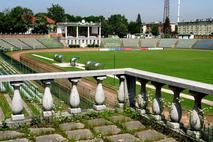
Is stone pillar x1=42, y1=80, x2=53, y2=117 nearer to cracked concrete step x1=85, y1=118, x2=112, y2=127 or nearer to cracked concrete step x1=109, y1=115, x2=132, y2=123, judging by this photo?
cracked concrete step x1=85, y1=118, x2=112, y2=127

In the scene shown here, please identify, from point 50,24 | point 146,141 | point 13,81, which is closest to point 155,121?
point 146,141

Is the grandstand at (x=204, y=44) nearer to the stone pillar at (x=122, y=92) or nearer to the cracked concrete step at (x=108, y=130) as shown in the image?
the stone pillar at (x=122, y=92)

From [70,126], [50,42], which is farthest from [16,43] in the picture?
[70,126]

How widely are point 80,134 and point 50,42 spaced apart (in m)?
81.5

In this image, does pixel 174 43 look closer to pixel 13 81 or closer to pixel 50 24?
pixel 50 24

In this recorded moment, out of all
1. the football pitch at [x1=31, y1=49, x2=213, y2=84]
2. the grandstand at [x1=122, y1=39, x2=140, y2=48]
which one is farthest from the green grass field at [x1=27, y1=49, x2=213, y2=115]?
the grandstand at [x1=122, y1=39, x2=140, y2=48]

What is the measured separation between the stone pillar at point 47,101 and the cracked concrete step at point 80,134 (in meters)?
0.84

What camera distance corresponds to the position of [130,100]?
7.68m

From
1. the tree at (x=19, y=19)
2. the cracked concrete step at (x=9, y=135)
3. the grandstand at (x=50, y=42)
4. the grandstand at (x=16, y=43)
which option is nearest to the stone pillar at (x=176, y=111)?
the cracked concrete step at (x=9, y=135)

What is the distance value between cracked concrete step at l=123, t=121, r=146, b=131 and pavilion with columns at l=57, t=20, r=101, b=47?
82761 mm

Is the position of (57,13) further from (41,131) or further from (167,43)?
(41,131)

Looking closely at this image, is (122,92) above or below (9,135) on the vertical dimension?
above

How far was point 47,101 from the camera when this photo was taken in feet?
21.9

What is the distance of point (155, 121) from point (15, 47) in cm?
7274
